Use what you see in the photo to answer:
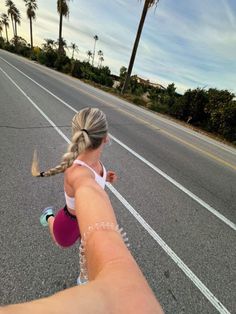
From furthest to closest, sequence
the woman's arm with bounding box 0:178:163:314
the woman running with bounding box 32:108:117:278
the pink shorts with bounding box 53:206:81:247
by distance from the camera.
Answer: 1. the pink shorts with bounding box 53:206:81:247
2. the woman running with bounding box 32:108:117:278
3. the woman's arm with bounding box 0:178:163:314

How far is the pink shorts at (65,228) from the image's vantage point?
230 centimetres

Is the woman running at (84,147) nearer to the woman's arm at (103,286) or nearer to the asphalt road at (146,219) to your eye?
the woman's arm at (103,286)

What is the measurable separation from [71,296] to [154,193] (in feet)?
14.1

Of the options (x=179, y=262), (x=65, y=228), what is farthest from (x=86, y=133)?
(x=179, y=262)

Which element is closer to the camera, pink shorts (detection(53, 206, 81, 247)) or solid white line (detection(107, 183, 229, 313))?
pink shorts (detection(53, 206, 81, 247))

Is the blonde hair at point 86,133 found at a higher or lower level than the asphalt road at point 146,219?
higher

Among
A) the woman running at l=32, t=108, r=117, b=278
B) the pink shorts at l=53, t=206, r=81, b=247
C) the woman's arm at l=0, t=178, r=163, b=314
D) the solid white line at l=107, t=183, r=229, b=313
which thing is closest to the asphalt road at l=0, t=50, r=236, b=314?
the solid white line at l=107, t=183, r=229, b=313

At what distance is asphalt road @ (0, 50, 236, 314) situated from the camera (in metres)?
2.74

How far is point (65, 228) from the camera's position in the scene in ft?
7.72

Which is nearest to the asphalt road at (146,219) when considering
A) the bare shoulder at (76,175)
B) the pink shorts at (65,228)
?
the pink shorts at (65,228)

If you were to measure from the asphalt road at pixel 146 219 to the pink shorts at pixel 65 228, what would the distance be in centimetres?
53

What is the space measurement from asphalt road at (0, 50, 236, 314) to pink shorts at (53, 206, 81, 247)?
0.53 metres

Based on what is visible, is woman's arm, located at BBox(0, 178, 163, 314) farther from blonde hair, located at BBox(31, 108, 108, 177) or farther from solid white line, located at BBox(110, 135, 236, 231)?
solid white line, located at BBox(110, 135, 236, 231)

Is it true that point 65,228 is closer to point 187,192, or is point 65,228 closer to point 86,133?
point 86,133
